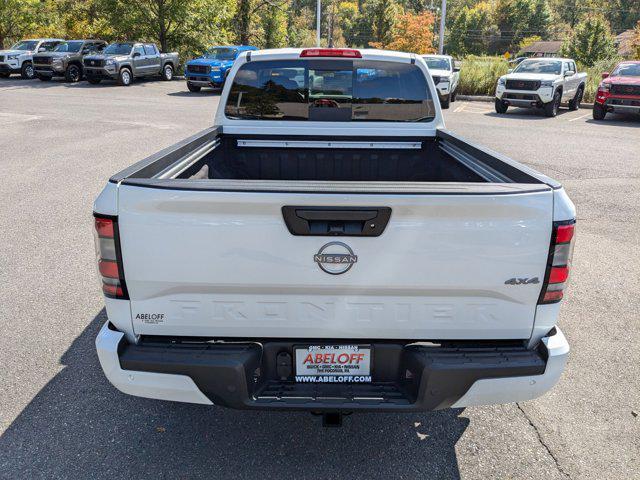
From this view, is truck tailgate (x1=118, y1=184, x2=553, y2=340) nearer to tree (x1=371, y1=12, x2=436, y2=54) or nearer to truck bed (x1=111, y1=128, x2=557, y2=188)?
truck bed (x1=111, y1=128, x2=557, y2=188)

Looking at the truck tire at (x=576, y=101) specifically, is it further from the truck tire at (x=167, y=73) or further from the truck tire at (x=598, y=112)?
the truck tire at (x=167, y=73)

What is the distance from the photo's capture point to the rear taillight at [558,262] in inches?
97.0

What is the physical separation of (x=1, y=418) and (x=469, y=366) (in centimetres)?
283

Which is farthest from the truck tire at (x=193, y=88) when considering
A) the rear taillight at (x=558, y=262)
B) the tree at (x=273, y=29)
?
the rear taillight at (x=558, y=262)

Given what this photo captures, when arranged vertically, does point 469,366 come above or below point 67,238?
above

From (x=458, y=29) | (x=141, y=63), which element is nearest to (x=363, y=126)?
(x=141, y=63)

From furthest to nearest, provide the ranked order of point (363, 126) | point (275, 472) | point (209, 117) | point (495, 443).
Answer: point (209, 117)
point (363, 126)
point (495, 443)
point (275, 472)

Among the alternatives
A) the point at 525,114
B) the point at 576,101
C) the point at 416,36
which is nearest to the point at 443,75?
the point at 525,114

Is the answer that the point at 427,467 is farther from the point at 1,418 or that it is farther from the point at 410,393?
the point at 1,418

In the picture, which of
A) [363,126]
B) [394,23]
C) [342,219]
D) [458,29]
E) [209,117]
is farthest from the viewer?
[458,29]

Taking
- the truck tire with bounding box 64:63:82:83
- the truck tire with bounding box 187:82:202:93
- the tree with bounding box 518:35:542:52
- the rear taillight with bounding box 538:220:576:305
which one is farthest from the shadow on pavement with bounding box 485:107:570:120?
the tree with bounding box 518:35:542:52

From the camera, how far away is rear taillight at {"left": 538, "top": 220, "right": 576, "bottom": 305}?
246cm

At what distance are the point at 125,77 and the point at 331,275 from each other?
86.9 feet

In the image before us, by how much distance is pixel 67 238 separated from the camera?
6.61 metres
